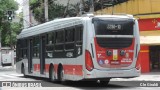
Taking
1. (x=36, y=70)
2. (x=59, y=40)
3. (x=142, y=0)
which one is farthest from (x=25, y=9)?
(x=59, y=40)

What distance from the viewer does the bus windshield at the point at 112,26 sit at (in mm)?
18281

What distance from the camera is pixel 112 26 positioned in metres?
18.4

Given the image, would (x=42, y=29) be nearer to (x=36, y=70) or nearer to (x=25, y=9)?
(x=36, y=70)

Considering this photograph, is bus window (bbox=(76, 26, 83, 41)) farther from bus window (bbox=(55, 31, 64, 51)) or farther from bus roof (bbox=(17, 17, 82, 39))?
bus window (bbox=(55, 31, 64, 51))

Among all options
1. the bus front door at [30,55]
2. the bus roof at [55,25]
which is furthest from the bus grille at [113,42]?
the bus front door at [30,55]

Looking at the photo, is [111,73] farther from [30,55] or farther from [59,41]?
[30,55]

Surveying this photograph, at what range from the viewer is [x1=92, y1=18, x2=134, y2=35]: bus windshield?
1828cm

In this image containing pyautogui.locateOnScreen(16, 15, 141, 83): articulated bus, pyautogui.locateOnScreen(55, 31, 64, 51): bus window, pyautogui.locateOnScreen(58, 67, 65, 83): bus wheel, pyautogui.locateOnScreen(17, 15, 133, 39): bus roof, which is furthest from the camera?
pyautogui.locateOnScreen(58, 67, 65, 83): bus wheel

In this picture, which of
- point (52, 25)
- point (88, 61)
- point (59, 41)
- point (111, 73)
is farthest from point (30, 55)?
point (111, 73)

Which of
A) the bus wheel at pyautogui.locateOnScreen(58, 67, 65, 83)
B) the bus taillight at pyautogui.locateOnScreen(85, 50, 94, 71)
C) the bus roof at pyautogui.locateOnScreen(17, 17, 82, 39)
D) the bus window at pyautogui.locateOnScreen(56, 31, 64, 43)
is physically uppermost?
the bus roof at pyautogui.locateOnScreen(17, 17, 82, 39)

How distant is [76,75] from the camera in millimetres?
18781

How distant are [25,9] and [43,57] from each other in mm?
37611

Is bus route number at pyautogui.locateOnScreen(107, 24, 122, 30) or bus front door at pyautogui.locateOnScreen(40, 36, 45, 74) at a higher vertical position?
bus route number at pyautogui.locateOnScreen(107, 24, 122, 30)

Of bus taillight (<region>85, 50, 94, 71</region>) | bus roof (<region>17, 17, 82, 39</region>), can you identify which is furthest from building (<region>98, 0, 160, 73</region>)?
bus taillight (<region>85, 50, 94, 71</region>)
